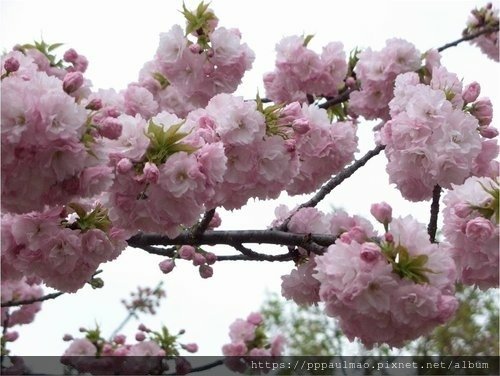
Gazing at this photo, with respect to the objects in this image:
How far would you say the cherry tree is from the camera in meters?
1.68

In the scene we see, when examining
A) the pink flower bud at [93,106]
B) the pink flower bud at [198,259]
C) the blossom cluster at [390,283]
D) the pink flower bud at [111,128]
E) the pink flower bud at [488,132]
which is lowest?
the blossom cluster at [390,283]

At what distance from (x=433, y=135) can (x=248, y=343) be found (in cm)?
310

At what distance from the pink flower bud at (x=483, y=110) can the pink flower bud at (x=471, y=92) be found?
51 mm

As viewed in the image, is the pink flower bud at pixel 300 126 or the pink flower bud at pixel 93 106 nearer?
the pink flower bud at pixel 93 106

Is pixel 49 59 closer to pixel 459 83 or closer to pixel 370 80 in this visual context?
pixel 370 80

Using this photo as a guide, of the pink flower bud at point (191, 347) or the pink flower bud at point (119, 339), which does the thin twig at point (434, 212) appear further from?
the pink flower bud at point (119, 339)

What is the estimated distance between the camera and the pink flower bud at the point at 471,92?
2.42m

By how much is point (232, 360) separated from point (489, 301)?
281 inches

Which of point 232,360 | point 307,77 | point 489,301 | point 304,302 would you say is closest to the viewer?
point 304,302

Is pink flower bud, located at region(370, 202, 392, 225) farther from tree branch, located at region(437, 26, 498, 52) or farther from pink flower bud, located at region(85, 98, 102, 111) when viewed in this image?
tree branch, located at region(437, 26, 498, 52)

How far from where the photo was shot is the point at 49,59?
3.21 m

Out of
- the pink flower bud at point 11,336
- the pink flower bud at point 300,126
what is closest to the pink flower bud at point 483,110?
the pink flower bud at point 300,126

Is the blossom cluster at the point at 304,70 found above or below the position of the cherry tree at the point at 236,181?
above

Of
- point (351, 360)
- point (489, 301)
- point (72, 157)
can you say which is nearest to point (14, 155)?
point (72, 157)
